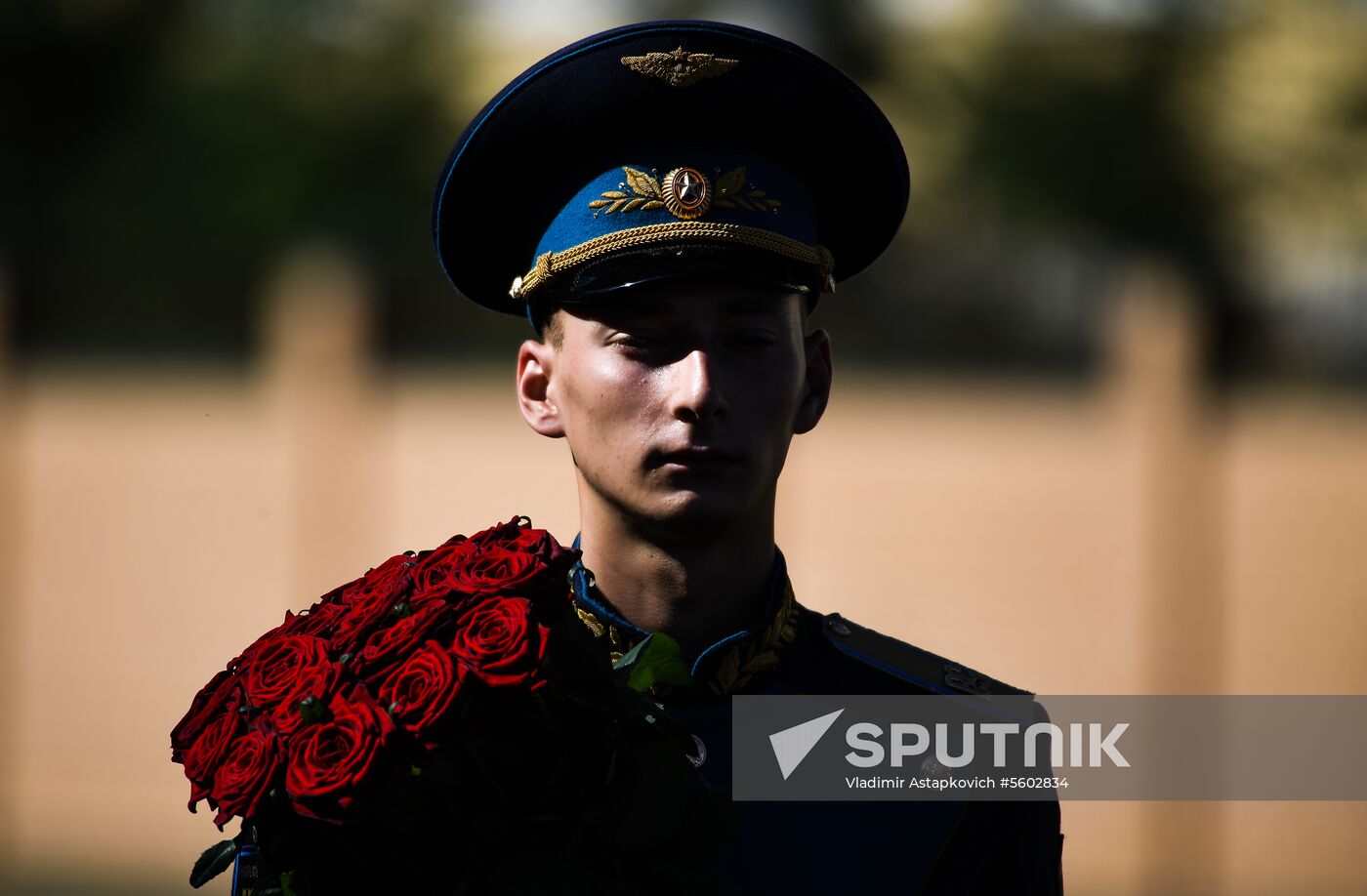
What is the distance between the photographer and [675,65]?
90.2 inches

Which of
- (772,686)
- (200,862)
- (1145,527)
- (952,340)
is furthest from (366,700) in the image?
(952,340)

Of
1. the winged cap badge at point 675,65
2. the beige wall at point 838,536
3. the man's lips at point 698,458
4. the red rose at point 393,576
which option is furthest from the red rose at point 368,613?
the beige wall at point 838,536

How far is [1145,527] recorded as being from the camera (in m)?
8.09

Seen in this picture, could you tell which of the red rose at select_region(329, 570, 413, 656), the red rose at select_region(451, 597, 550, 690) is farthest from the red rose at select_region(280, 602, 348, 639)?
the red rose at select_region(451, 597, 550, 690)

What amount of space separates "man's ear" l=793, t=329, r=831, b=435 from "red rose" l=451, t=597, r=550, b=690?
0.78m

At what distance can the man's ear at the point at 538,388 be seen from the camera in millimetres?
2387

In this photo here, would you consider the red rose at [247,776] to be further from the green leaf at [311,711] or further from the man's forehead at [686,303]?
the man's forehead at [686,303]

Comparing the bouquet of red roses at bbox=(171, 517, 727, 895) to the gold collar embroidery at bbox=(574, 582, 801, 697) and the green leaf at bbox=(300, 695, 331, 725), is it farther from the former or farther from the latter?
the gold collar embroidery at bbox=(574, 582, 801, 697)

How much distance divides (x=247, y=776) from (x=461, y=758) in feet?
0.72

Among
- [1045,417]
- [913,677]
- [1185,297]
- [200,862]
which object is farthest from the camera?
[1045,417]

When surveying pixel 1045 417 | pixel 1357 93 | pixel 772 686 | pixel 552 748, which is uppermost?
pixel 1357 93

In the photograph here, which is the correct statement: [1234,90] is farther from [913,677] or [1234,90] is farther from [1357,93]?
[913,677]

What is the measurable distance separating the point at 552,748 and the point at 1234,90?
591 inches

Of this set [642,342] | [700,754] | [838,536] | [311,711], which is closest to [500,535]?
[311,711]
